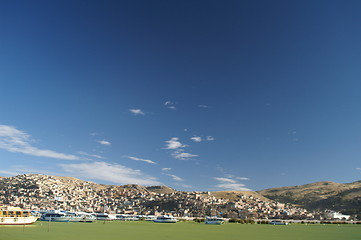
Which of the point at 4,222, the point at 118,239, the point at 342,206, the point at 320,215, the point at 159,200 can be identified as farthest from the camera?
the point at 159,200

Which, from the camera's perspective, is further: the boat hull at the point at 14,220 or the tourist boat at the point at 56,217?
the tourist boat at the point at 56,217

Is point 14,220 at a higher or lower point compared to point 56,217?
higher

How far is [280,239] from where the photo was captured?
4169cm

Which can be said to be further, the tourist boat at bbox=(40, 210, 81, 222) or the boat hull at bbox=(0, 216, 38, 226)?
the tourist boat at bbox=(40, 210, 81, 222)

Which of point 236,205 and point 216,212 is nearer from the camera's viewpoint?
point 216,212

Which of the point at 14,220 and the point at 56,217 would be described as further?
the point at 56,217

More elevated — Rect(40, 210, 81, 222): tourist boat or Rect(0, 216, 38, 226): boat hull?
Rect(0, 216, 38, 226): boat hull

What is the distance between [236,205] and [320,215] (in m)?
42.9

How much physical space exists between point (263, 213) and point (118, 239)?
144072 mm

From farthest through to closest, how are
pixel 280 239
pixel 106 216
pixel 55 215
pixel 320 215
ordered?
1. pixel 320 215
2. pixel 106 216
3. pixel 55 215
4. pixel 280 239

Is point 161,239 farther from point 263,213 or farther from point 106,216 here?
point 263,213

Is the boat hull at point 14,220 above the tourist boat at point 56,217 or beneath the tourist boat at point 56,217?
above

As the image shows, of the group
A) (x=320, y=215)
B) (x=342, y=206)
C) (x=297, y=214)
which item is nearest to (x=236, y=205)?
(x=297, y=214)

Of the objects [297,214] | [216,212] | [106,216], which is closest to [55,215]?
[106,216]
